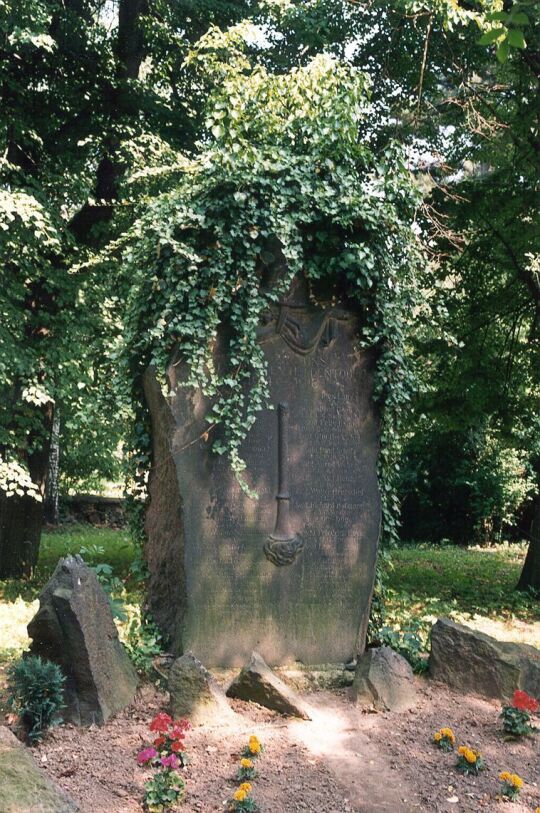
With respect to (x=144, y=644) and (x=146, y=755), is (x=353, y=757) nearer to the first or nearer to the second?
(x=146, y=755)

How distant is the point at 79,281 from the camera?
1070 centimetres

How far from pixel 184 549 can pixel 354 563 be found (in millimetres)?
1425

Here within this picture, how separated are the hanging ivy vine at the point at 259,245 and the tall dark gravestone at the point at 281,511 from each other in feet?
0.61

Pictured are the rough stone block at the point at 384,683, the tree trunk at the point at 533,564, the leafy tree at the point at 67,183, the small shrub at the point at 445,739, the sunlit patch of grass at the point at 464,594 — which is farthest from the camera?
the tree trunk at the point at 533,564

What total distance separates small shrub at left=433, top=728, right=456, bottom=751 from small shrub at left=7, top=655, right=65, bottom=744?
2.35m

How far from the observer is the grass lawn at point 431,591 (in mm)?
8977

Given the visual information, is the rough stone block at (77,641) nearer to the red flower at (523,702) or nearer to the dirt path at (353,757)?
the dirt path at (353,757)

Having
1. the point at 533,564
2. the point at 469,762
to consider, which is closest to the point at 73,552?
the point at 533,564

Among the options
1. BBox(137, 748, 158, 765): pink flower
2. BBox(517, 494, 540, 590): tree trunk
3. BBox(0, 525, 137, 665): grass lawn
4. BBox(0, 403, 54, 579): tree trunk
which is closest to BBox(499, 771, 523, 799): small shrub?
BBox(137, 748, 158, 765): pink flower

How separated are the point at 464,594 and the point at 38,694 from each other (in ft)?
25.5

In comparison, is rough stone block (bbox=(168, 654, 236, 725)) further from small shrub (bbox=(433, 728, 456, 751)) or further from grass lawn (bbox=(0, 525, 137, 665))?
grass lawn (bbox=(0, 525, 137, 665))

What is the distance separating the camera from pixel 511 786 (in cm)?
443

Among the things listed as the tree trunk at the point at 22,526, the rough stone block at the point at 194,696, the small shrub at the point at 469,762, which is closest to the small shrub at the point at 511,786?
the small shrub at the point at 469,762

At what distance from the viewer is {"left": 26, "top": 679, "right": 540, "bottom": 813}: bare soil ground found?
431 cm
